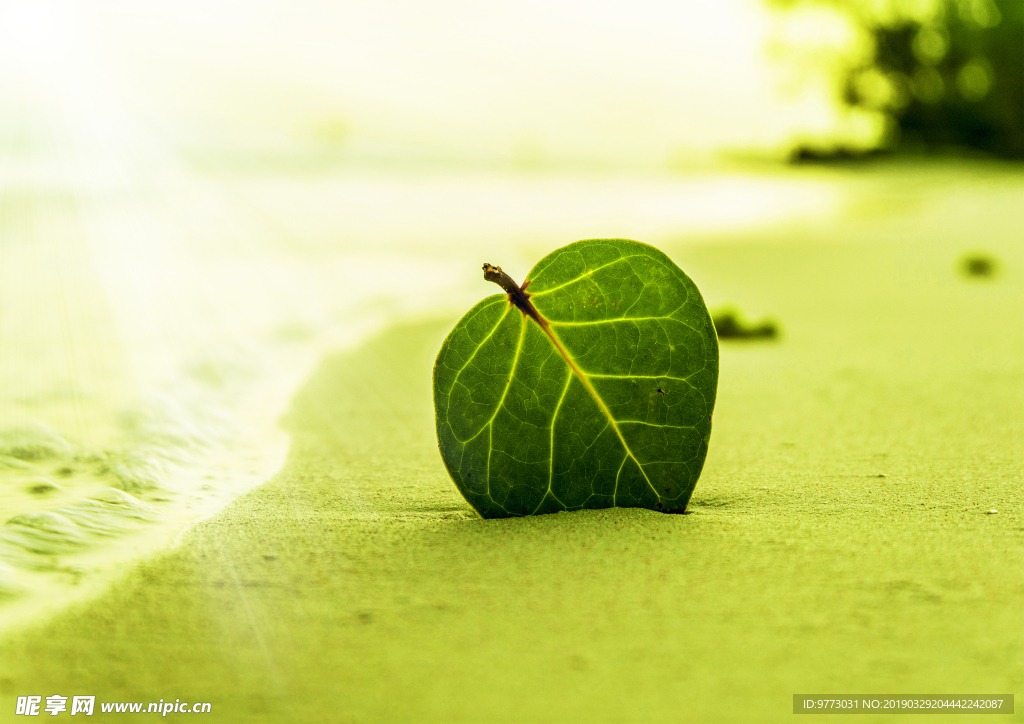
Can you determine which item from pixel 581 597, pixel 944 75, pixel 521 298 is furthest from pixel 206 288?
pixel 944 75

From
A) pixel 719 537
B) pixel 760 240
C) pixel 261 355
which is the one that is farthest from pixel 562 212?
pixel 719 537

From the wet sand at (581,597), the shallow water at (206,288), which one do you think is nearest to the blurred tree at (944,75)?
the shallow water at (206,288)

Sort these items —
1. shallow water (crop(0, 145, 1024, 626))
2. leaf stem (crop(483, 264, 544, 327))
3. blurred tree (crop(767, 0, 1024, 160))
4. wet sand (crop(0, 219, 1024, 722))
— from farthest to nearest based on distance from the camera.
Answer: blurred tree (crop(767, 0, 1024, 160)) < shallow water (crop(0, 145, 1024, 626)) < leaf stem (crop(483, 264, 544, 327)) < wet sand (crop(0, 219, 1024, 722))

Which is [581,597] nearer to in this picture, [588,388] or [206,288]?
[588,388]

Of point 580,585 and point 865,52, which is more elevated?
point 865,52

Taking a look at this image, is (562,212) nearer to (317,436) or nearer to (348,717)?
(317,436)

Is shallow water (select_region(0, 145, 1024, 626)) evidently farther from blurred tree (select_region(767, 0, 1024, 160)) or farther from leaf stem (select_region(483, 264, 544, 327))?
blurred tree (select_region(767, 0, 1024, 160))

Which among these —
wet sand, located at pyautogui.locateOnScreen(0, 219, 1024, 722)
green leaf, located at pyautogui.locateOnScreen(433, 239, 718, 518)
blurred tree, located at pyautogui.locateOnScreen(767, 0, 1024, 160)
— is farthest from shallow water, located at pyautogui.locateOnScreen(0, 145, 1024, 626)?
blurred tree, located at pyautogui.locateOnScreen(767, 0, 1024, 160)
